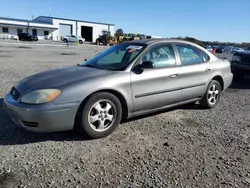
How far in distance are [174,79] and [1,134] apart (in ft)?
10.1

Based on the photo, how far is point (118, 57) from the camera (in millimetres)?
4523

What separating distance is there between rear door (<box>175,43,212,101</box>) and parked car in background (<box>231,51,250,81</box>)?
13.3ft

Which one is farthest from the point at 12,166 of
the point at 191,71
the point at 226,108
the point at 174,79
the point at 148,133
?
the point at 226,108

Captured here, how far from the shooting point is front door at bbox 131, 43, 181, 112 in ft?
→ 13.2

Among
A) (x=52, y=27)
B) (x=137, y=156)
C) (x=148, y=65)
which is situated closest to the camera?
(x=137, y=156)

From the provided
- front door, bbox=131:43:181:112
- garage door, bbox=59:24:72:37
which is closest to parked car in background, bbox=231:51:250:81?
front door, bbox=131:43:181:112

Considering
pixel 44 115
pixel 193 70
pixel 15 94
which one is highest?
pixel 193 70

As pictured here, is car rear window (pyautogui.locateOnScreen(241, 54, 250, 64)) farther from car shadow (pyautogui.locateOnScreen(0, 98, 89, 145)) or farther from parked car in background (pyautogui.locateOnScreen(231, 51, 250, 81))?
car shadow (pyautogui.locateOnScreen(0, 98, 89, 145))

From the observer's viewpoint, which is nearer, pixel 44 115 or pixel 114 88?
pixel 44 115

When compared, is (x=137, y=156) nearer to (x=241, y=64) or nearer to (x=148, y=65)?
(x=148, y=65)

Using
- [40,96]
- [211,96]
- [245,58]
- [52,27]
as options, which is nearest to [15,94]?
[40,96]

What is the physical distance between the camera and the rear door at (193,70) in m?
4.70

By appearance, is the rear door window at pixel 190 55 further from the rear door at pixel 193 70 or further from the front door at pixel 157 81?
the front door at pixel 157 81

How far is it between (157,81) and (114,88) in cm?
89
